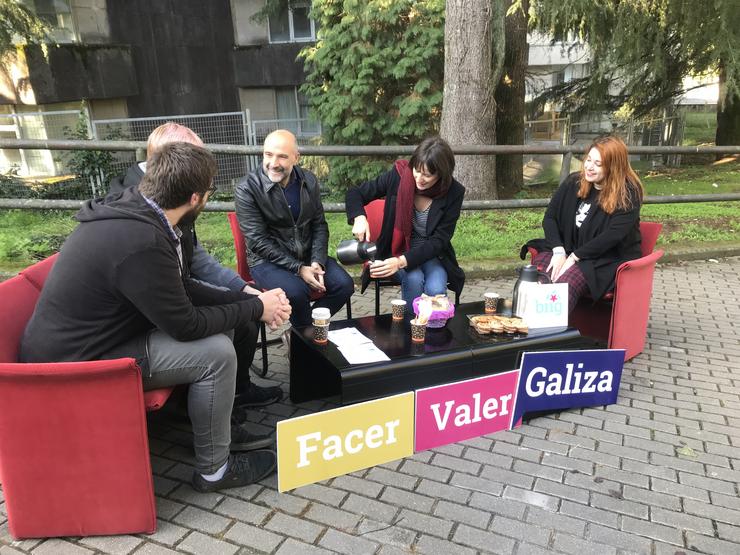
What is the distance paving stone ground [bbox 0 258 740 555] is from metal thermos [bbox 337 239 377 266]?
886 mm

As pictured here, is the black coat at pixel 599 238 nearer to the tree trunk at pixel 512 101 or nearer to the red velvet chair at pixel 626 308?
the red velvet chair at pixel 626 308

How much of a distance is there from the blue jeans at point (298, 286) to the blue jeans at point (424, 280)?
1.25ft

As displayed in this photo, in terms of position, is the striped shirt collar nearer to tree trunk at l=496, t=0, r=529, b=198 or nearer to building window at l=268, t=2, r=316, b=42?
tree trunk at l=496, t=0, r=529, b=198

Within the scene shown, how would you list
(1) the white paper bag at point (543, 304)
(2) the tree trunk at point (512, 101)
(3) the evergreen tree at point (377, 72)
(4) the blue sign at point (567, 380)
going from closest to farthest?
(4) the blue sign at point (567, 380) < (1) the white paper bag at point (543, 304) < (2) the tree trunk at point (512, 101) < (3) the evergreen tree at point (377, 72)

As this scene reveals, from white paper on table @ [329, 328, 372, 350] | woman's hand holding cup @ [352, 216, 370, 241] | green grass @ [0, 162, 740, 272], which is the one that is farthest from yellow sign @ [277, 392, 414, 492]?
green grass @ [0, 162, 740, 272]

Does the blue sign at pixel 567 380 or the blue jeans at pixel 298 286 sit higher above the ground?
the blue jeans at pixel 298 286

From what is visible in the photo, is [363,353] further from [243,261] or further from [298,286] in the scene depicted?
[243,261]

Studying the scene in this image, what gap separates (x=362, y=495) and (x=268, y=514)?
1.34ft

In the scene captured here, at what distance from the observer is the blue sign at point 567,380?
9.75ft

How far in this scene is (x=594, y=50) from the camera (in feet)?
29.6

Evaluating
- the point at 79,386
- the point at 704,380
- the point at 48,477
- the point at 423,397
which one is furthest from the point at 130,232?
the point at 704,380

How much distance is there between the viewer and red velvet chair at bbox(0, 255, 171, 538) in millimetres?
2029

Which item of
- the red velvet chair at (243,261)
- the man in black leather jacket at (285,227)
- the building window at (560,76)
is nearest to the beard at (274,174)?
the man in black leather jacket at (285,227)

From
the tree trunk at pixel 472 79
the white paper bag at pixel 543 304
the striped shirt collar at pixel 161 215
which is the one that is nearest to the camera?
the striped shirt collar at pixel 161 215
